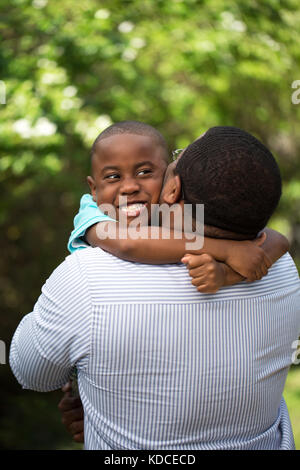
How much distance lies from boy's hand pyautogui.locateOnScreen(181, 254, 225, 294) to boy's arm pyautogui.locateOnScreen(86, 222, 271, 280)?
43 millimetres

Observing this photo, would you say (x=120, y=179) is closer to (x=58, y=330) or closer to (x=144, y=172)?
(x=144, y=172)

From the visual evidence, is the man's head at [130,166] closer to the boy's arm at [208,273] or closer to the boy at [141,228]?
the boy at [141,228]

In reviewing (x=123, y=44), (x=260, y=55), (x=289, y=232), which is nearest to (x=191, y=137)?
(x=260, y=55)

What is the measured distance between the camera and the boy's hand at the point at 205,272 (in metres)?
1.56

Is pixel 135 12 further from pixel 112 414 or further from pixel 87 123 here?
pixel 112 414

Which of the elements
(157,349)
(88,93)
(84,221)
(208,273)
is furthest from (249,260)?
(88,93)

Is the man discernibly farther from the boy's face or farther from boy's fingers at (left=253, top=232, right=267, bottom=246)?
the boy's face

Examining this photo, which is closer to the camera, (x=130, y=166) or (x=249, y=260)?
(x=249, y=260)

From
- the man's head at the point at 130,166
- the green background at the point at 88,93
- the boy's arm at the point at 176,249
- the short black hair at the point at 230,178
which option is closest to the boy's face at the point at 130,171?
the man's head at the point at 130,166

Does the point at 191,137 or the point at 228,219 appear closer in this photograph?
the point at 228,219

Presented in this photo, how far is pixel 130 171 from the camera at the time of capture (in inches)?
87.4

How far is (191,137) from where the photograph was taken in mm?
7391

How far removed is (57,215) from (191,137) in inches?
87.6

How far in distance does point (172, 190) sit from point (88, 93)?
4.33 m
